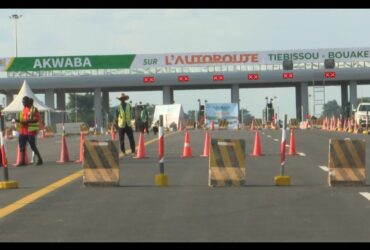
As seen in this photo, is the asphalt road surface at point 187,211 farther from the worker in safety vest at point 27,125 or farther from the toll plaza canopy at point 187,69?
the toll plaza canopy at point 187,69

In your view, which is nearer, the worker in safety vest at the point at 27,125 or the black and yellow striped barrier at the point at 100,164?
the black and yellow striped barrier at the point at 100,164

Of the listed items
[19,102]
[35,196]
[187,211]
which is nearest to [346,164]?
[187,211]

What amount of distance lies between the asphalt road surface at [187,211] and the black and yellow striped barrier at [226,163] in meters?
0.25

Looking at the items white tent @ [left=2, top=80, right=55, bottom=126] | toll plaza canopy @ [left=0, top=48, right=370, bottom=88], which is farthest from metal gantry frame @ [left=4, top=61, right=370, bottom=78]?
white tent @ [left=2, top=80, right=55, bottom=126]

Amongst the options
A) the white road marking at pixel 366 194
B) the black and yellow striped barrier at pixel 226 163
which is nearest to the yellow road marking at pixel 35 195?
the black and yellow striped barrier at pixel 226 163

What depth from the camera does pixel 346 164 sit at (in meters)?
13.8

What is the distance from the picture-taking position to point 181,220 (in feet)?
32.1

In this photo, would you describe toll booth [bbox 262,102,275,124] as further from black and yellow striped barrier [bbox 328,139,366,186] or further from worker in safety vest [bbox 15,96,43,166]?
black and yellow striped barrier [bbox 328,139,366,186]

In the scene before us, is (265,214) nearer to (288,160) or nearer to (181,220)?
(181,220)

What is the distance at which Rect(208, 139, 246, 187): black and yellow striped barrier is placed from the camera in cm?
1379

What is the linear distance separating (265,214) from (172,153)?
47.4 ft

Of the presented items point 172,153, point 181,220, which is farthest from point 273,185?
point 172,153

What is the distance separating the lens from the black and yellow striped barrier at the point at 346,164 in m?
13.7

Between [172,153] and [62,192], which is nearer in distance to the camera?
[62,192]
